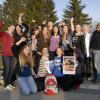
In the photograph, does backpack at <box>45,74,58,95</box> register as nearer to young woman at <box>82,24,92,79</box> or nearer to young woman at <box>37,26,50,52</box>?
young woman at <box>37,26,50,52</box>

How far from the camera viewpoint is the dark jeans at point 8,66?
39.3 ft

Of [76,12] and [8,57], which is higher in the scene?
[76,12]

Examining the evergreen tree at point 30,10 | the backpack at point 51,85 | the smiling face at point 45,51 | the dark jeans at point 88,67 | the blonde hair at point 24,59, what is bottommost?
the backpack at point 51,85

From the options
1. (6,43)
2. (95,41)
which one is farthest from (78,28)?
(6,43)

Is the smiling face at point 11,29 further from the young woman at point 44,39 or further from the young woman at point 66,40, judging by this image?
the young woman at point 66,40

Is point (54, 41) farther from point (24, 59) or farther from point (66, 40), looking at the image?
point (24, 59)

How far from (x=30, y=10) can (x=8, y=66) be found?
46.2 metres

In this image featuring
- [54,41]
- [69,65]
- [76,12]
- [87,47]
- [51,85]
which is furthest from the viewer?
[76,12]

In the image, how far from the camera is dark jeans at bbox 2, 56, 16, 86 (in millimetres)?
11969

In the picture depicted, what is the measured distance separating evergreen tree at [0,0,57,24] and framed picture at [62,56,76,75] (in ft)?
127

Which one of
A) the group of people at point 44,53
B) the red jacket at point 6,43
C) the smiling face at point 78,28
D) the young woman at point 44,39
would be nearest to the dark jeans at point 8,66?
the group of people at point 44,53

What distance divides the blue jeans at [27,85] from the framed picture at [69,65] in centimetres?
107

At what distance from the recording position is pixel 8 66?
12.0 m

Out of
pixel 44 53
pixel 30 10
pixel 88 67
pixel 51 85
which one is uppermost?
pixel 30 10
